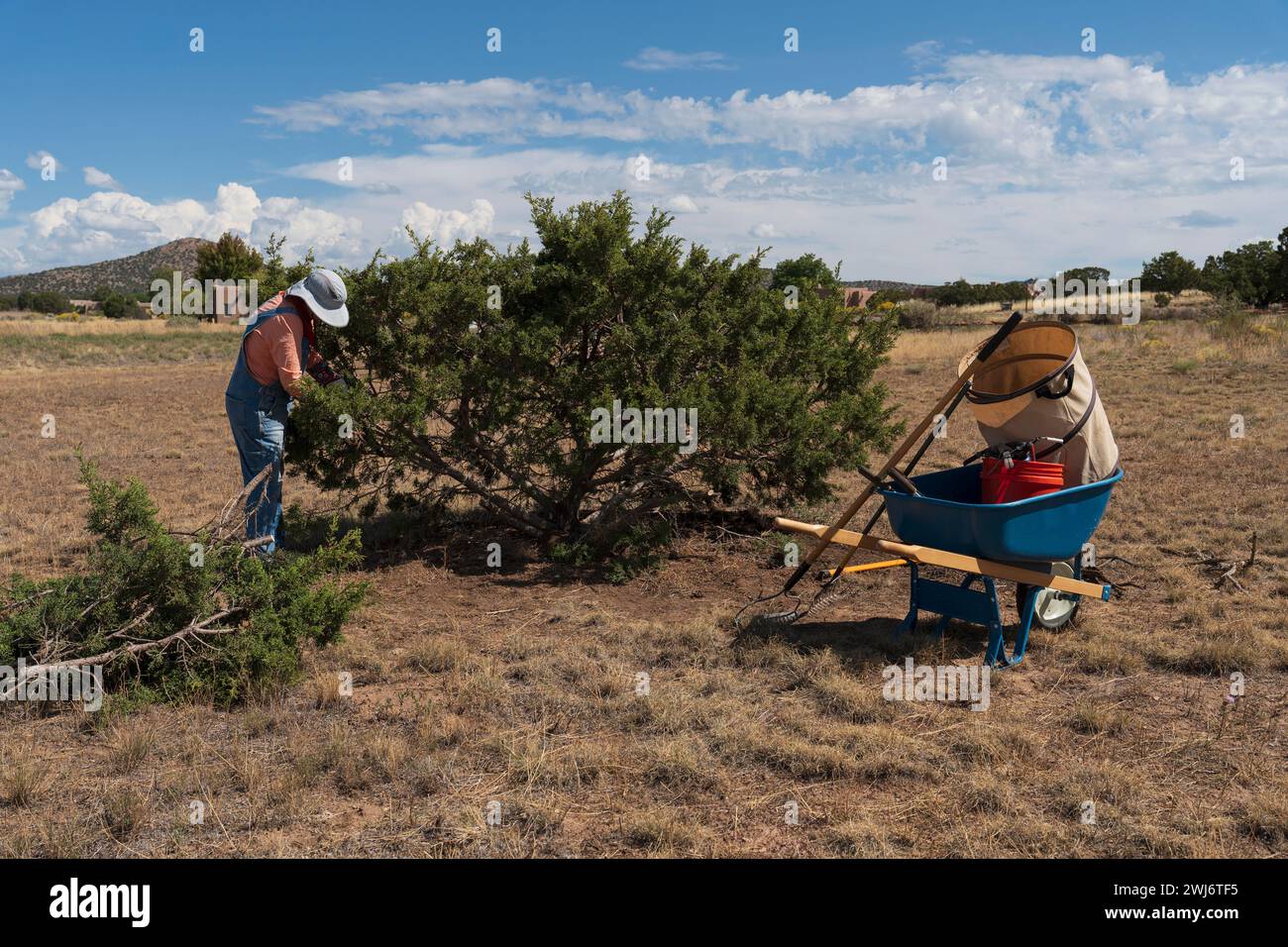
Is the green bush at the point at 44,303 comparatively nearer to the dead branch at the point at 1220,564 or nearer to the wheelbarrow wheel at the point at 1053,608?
the dead branch at the point at 1220,564

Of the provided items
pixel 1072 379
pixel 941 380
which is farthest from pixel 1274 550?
pixel 941 380

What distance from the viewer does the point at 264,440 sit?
22.7 ft

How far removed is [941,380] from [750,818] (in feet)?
56.8

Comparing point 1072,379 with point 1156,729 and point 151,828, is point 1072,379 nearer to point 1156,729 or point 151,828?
point 1156,729

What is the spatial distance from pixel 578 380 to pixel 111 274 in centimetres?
12465

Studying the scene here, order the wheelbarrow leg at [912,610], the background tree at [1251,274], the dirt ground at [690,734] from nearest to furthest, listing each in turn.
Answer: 1. the dirt ground at [690,734]
2. the wheelbarrow leg at [912,610]
3. the background tree at [1251,274]

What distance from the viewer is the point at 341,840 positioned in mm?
3820

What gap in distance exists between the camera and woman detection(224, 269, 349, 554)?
666 centimetres

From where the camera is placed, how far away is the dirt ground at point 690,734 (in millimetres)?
3863

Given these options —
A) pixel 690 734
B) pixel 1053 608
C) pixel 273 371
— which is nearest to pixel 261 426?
pixel 273 371

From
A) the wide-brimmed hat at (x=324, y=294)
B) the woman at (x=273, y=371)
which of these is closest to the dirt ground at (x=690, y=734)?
the woman at (x=273, y=371)

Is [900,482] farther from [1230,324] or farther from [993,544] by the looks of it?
[1230,324]

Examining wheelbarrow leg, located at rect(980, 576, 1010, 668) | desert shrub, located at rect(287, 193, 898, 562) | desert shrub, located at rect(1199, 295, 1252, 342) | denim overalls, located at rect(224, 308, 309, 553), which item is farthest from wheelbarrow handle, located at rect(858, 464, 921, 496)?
desert shrub, located at rect(1199, 295, 1252, 342)

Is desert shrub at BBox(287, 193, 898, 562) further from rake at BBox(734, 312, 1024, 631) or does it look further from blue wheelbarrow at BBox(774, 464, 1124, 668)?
blue wheelbarrow at BBox(774, 464, 1124, 668)
